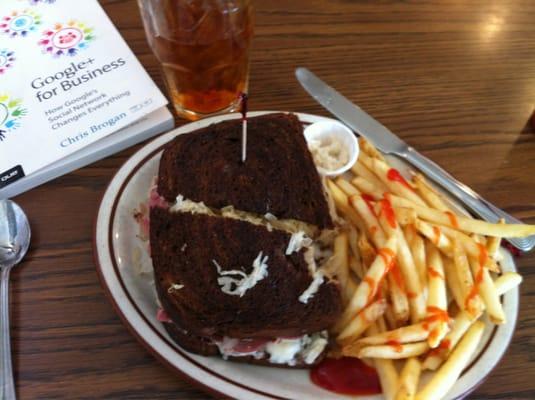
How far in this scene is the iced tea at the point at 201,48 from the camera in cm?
154

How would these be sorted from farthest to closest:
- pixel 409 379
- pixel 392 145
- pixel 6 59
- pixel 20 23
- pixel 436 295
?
pixel 20 23
pixel 6 59
pixel 392 145
pixel 436 295
pixel 409 379

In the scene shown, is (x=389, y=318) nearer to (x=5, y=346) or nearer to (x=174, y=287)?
(x=174, y=287)

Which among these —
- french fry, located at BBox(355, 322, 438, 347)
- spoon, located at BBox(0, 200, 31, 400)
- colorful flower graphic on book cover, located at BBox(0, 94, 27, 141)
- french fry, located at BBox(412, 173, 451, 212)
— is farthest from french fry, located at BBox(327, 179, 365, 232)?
colorful flower graphic on book cover, located at BBox(0, 94, 27, 141)

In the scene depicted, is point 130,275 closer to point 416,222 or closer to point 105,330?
point 105,330

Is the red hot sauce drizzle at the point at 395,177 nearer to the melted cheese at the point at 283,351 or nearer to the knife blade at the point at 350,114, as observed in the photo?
the knife blade at the point at 350,114

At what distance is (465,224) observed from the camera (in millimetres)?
1323

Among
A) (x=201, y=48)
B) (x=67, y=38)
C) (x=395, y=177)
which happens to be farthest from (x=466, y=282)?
(x=67, y=38)

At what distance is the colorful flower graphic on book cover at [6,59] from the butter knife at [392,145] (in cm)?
98

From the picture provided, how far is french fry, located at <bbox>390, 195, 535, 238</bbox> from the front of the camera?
130cm

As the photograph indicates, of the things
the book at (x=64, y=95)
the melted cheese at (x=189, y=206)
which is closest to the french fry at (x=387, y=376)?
the melted cheese at (x=189, y=206)

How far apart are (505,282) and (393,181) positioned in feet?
1.25

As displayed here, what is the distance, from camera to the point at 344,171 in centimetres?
155

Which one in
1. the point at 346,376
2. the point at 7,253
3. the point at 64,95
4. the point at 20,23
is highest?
the point at 20,23

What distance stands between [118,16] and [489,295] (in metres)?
1.63
